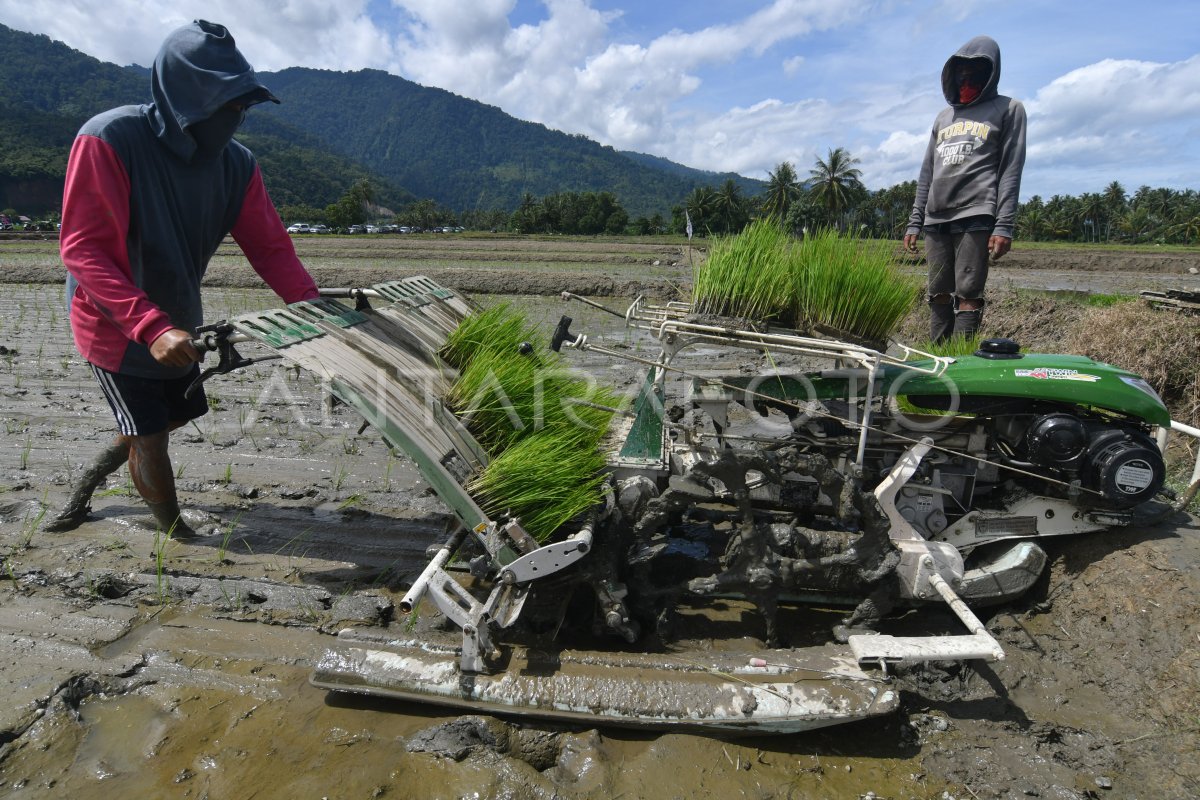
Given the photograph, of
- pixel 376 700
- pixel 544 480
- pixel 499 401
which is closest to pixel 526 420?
pixel 499 401

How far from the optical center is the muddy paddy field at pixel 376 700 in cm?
213

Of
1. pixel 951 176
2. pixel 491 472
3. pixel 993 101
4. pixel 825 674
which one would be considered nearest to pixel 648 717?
pixel 825 674

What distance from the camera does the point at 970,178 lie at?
400 cm

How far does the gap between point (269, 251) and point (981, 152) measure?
4.18m

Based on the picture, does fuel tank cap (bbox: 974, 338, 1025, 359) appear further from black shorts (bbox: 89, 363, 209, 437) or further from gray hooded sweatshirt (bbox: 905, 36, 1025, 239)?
black shorts (bbox: 89, 363, 209, 437)

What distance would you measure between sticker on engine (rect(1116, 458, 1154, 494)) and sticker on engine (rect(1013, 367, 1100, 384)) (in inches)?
14.6

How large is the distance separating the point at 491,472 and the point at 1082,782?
228cm

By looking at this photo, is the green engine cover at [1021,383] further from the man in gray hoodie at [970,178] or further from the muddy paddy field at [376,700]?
the man in gray hoodie at [970,178]

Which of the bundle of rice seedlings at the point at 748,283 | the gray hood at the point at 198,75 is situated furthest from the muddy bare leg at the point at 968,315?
the gray hood at the point at 198,75

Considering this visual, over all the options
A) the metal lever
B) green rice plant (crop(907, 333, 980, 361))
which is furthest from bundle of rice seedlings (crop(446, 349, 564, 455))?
green rice plant (crop(907, 333, 980, 361))

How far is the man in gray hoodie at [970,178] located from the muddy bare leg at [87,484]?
4864mm

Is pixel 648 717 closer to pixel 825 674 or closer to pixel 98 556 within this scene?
pixel 825 674

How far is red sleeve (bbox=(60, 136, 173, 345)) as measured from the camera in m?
2.68

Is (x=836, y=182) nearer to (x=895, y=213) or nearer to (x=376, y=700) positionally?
(x=895, y=213)
